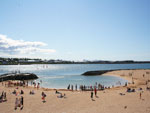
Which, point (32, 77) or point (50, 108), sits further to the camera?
point (32, 77)

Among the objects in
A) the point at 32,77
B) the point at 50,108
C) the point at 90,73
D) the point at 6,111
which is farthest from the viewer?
the point at 90,73

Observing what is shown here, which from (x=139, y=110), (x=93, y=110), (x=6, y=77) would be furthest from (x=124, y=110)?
(x=6, y=77)

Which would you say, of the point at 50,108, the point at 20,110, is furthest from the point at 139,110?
the point at 20,110

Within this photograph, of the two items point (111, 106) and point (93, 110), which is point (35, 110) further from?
point (111, 106)

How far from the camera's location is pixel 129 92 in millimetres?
28531

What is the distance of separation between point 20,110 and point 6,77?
3981 cm

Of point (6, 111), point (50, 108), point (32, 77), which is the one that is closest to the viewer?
point (6, 111)

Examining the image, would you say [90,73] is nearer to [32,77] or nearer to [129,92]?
[32,77]

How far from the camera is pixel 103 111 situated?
56.4 feet

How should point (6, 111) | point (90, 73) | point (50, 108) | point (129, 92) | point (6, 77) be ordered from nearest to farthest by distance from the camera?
point (6, 111) → point (50, 108) → point (129, 92) → point (6, 77) → point (90, 73)

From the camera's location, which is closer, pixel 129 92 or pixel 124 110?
pixel 124 110

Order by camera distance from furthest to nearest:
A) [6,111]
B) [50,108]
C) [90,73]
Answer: [90,73]
[50,108]
[6,111]

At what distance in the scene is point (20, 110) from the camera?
17672mm

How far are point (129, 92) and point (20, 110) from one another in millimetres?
20901
